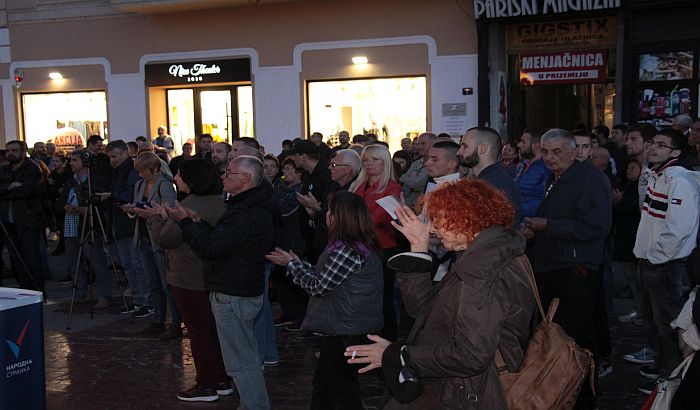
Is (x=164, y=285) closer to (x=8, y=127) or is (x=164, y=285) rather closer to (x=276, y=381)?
(x=276, y=381)

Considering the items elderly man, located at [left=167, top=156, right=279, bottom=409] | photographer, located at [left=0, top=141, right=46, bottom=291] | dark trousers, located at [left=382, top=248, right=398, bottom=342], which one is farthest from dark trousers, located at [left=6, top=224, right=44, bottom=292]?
dark trousers, located at [left=382, top=248, right=398, bottom=342]

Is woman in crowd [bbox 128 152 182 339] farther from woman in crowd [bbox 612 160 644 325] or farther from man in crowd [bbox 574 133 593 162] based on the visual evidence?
woman in crowd [bbox 612 160 644 325]

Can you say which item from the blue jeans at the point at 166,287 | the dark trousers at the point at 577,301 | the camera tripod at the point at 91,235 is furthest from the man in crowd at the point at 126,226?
the dark trousers at the point at 577,301

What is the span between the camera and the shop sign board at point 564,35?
48.4 feet

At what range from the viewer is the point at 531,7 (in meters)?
14.5

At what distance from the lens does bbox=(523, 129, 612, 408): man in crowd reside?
564cm

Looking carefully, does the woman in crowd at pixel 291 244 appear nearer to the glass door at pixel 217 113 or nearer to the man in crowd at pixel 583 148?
the man in crowd at pixel 583 148

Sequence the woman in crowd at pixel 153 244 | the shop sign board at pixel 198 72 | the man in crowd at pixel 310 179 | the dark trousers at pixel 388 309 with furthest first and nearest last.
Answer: the shop sign board at pixel 198 72
the man in crowd at pixel 310 179
the woman in crowd at pixel 153 244
the dark trousers at pixel 388 309

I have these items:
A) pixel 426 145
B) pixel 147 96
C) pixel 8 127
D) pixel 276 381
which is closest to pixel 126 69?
pixel 147 96

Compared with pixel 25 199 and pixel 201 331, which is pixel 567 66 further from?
pixel 201 331

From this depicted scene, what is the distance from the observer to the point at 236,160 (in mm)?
5406

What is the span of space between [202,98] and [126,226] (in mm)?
10165

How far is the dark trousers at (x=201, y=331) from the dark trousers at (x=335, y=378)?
1.46m

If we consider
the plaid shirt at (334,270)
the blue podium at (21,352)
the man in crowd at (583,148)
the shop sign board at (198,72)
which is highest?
the shop sign board at (198,72)
